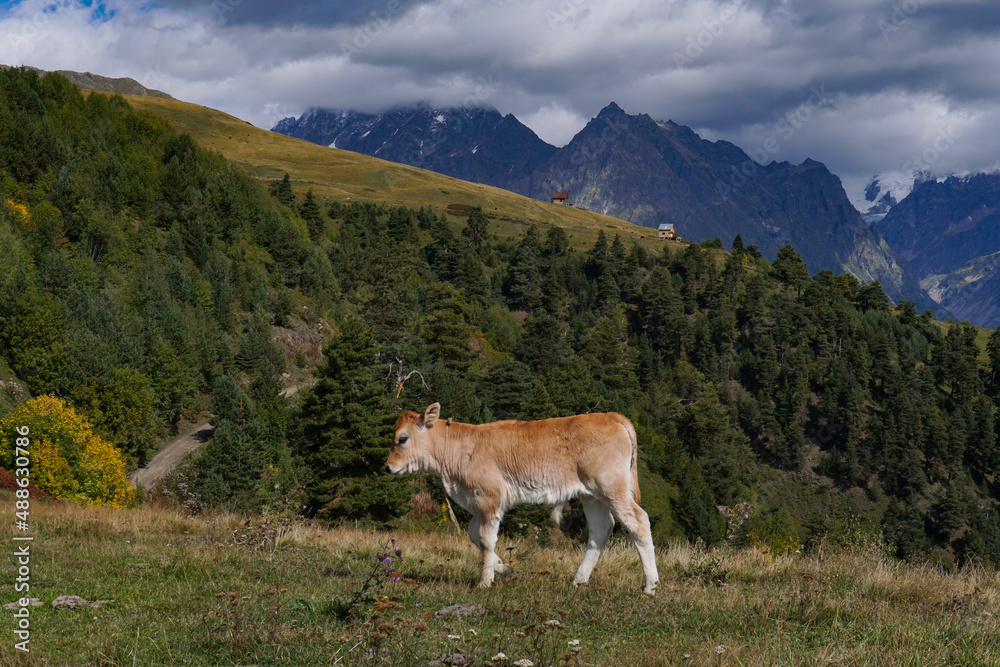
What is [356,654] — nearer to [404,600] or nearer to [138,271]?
[404,600]

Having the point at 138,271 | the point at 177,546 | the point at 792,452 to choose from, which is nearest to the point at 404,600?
the point at 177,546

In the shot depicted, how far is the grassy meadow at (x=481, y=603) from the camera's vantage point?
5.69 m

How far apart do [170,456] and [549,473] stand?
74.5 metres

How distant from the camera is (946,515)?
12038cm

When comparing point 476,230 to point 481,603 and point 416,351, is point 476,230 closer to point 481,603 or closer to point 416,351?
point 416,351

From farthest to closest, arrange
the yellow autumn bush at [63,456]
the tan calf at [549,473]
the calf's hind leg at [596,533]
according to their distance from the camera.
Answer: the yellow autumn bush at [63,456] < the calf's hind leg at [596,533] < the tan calf at [549,473]

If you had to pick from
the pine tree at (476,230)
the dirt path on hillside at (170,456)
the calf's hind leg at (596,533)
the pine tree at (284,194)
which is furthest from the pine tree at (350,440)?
the pine tree at (476,230)

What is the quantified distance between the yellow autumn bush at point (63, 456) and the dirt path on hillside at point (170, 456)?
397 cm

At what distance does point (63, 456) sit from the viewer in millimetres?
56906

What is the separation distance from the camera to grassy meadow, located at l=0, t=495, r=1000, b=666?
5.69m

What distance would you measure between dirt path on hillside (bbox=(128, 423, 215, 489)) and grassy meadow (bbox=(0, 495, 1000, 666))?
5969cm

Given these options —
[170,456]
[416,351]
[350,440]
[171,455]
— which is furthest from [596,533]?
[416,351]

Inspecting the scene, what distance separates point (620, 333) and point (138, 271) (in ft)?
323

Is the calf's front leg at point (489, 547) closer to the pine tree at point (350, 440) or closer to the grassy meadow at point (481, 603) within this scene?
the grassy meadow at point (481, 603)
